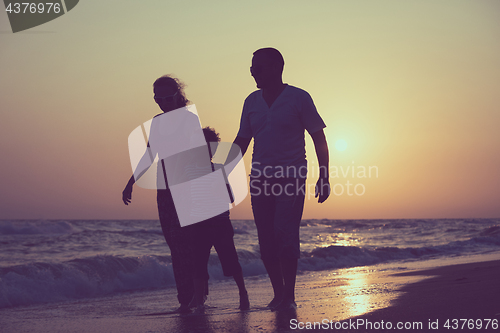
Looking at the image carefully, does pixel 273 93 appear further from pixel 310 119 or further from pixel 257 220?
pixel 257 220

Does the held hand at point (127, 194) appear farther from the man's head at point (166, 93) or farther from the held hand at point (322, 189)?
the held hand at point (322, 189)

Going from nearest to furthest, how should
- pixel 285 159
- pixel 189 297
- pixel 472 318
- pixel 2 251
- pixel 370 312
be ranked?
pixel 472 318 < pixel 370 312 < pixel 285 159 < pixel 189 297 < pixel 2 251

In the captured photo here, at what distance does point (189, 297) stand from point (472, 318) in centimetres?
224

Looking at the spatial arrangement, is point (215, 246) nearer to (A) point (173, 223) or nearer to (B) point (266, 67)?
(A) point (173, 223)

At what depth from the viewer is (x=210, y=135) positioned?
3.69 meters

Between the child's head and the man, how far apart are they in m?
0.51

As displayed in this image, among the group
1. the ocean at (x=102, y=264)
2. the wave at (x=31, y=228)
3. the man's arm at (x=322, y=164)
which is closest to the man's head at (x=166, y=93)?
the man's arm at (x=322, y=164)

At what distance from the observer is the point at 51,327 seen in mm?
3314

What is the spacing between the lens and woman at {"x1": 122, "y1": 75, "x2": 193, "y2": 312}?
3.72 m

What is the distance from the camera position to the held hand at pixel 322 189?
3.12 m

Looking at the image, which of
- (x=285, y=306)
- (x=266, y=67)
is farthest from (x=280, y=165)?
(x=285, y=306)

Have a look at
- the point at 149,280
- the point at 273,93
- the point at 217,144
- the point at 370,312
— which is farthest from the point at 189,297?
the point at 149,280

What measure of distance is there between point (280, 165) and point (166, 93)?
50.2 inches

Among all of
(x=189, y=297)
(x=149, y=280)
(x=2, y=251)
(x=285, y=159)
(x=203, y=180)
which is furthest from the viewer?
(x=2, y=251)
